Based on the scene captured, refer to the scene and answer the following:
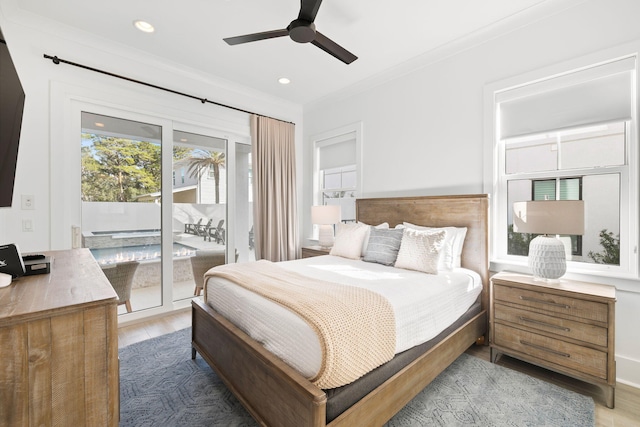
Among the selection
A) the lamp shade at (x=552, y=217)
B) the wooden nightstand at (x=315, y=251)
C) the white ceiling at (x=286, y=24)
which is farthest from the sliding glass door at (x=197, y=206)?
the lamp shade at (x=552, y=217)

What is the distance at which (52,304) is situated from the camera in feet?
3.01

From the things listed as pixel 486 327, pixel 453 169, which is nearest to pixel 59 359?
pixel 486 327

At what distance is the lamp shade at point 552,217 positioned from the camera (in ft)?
6.48

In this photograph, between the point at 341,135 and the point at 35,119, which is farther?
the point at 341,135

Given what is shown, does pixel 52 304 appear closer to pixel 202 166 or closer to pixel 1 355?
pixel 1 355

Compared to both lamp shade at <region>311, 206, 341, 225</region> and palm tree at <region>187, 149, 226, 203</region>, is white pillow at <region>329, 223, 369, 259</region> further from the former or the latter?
palm tree at <region>187, 149, 226, 203</region>

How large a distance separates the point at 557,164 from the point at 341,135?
2.52m

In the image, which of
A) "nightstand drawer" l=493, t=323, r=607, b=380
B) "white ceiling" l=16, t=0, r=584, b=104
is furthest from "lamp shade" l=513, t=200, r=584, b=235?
A: "white ceiling" l=16, t=0, r=584, b=104

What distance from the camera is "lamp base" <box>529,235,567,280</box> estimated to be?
6.98 ft

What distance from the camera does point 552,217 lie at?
205 cm

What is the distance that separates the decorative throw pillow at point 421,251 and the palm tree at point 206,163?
2.54 m

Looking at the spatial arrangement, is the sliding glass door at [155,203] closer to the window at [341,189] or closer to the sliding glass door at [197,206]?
the sliding glass door at [197,206]

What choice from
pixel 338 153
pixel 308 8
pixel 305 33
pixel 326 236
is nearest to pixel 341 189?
pixel 338 153

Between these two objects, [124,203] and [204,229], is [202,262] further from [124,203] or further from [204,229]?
[124,203]
